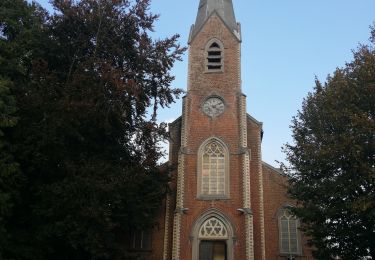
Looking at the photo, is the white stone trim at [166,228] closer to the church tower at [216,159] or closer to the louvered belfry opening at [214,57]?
the church tower at [216,159]

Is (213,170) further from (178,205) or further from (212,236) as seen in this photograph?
(212,236)

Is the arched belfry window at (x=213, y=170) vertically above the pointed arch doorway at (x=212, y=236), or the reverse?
the arched belfry window at (x=213, y=170)

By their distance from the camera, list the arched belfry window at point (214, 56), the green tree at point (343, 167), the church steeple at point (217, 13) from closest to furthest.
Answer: the green tree at point (343, 167), the arched belfry window at point (214, 56), the church steeple at point (217, 13)

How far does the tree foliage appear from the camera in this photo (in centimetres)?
1683

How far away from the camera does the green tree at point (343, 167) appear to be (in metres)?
15.5

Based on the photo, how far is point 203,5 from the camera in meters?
31.5

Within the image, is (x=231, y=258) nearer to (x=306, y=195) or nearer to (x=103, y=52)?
(x=306, y=195)

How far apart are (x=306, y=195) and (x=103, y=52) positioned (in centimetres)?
1141

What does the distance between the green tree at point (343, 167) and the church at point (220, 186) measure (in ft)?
14.2

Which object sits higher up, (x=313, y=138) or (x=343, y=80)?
(x=343, y=80)

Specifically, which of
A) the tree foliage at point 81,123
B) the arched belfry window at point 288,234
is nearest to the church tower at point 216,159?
the arched belfry window at point 288,234

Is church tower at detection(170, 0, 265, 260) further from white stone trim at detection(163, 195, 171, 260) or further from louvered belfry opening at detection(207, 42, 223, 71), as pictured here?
white stone trim at detection(163, 195, 171, 260)

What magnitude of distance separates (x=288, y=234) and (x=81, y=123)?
12.9 meters

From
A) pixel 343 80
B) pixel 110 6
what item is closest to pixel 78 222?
pixel 110 6
